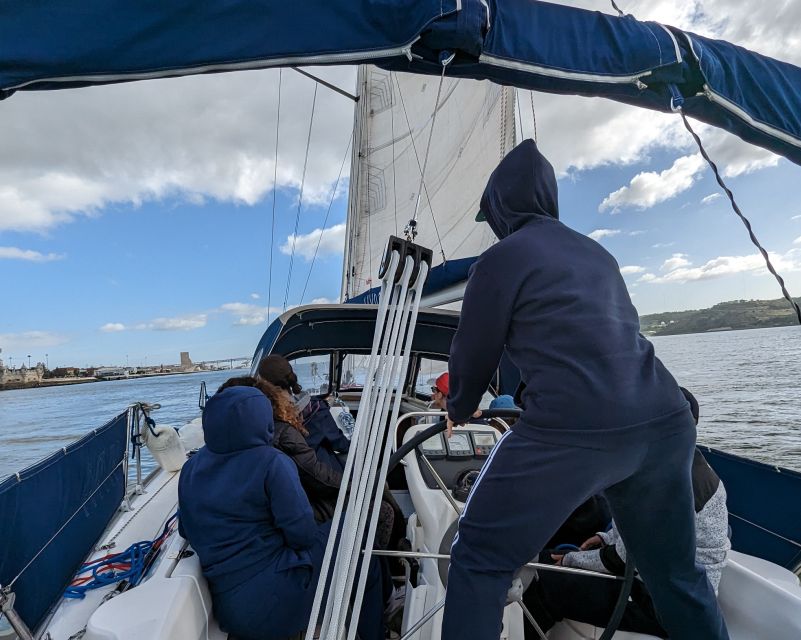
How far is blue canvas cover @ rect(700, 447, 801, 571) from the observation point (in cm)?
227

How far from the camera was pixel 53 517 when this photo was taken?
243 centimetres

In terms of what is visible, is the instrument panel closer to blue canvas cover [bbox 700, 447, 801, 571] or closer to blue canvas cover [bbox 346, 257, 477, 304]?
blue canvas cover [bbox 700, 447, 801, 571]

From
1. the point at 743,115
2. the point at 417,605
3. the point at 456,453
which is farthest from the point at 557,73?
the point at 417,605

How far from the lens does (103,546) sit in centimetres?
271

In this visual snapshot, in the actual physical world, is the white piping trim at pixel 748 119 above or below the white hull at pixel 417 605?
above


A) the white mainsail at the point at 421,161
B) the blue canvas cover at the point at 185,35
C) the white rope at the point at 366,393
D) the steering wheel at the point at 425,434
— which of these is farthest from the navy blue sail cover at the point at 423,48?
the white mainsail at the point at 421,161

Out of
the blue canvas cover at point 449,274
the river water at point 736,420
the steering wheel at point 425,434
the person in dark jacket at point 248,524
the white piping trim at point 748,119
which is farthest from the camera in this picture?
the river water at point 736,420

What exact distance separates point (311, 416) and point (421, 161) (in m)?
7.72

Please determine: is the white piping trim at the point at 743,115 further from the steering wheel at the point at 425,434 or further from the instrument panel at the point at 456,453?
the instrument panel at the point at 456,453

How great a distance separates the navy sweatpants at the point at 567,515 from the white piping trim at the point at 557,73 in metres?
1.27

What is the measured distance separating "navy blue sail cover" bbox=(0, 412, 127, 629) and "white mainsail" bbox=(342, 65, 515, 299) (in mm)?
4502

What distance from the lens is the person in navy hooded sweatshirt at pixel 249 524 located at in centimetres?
177

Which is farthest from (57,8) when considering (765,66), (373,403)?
(765,66)

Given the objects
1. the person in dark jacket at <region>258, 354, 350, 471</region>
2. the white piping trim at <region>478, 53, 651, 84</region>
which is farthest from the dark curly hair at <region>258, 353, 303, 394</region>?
the white piping trim at <region>478, 53, 651, 84</region>
